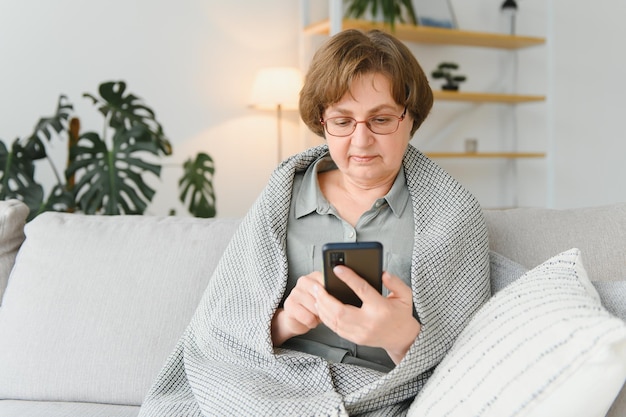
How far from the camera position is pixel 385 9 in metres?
3.73

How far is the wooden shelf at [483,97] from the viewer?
4099mm

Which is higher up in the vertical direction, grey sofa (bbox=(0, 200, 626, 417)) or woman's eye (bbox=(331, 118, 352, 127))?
woman's eye (bbox=(331, 118, 352, 127))

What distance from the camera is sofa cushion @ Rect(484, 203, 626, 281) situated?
4.89 ft

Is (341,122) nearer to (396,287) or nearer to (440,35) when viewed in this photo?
(396,287)

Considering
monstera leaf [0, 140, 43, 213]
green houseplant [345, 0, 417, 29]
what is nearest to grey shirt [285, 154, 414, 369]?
monstera leaf [0, 140, 43, 213]

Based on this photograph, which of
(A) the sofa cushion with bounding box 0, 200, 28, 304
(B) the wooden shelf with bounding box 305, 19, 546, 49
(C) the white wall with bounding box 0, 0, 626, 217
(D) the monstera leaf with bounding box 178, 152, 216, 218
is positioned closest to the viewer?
Answer: (A) the sofa cushion with bounding box 0, 200, 28, 304

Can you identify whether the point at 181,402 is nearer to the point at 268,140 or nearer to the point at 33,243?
the point at 33,243

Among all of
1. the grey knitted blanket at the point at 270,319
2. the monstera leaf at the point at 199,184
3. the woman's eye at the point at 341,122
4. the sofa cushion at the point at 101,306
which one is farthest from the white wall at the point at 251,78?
the woman's eye at the point at 341,122

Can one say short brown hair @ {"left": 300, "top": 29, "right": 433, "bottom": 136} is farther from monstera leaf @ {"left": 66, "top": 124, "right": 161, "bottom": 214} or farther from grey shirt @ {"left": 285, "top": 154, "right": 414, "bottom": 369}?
monstera leaf @ {"left": 66, "top": 124, "right": 161, "bottom": 214}

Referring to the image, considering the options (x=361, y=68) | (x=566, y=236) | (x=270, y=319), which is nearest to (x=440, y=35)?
(x=566, y=236)

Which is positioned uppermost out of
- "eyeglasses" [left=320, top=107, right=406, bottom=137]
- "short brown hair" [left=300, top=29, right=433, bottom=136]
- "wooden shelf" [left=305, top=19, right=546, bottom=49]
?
"wooden shelf" [left=305, top=19, right=546, bottom=49]

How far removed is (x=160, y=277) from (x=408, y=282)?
585 mm

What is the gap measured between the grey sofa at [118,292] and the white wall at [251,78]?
188cm

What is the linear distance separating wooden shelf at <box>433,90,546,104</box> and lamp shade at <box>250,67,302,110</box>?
2.70 feet
